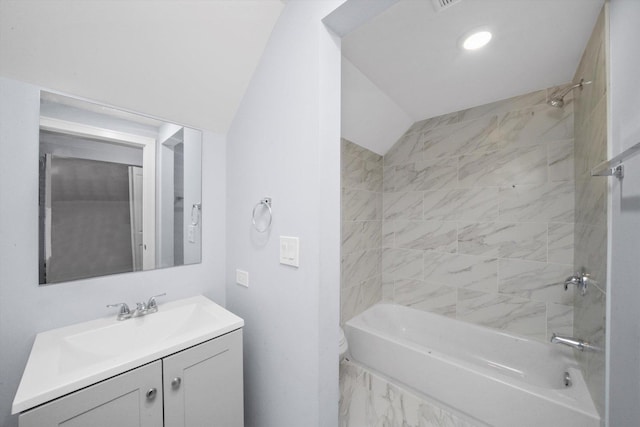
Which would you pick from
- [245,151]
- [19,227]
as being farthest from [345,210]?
[19,227]

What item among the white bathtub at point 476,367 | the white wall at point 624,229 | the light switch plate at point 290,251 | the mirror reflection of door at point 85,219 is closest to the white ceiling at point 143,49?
the mirror reflection of door at point 85,219

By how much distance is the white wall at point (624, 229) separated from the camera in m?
0.75

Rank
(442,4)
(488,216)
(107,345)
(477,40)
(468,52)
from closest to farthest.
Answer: (107,345) < (442,4) < (477,40) < (468,52) < (488,216)

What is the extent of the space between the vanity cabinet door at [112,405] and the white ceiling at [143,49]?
1.20 m

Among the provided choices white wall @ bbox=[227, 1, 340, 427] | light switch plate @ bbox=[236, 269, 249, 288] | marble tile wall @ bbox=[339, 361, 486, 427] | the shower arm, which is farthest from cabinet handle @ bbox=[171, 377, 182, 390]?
the shower arm

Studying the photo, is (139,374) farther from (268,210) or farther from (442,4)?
(442,4)

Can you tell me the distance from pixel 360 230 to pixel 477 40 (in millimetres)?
1648

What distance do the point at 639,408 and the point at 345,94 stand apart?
2.04 metres

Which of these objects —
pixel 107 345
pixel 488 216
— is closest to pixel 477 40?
pixel 488 216

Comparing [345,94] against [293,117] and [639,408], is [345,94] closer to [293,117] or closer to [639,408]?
[293,117]

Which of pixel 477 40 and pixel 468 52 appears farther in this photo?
pixel 468 52

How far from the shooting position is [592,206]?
→ 4.10ft

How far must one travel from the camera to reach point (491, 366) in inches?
76.5

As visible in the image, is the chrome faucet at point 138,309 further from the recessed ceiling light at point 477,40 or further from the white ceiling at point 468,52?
the recessed ceiling light at point 477,40
